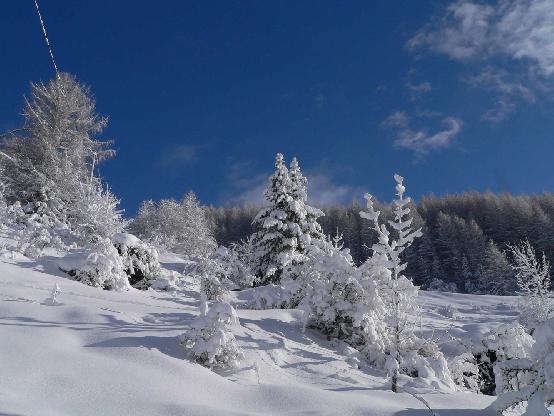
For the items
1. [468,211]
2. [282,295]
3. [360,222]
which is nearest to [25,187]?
[282,295]

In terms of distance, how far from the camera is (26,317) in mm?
6430

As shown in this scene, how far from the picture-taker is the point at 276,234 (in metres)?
20.3

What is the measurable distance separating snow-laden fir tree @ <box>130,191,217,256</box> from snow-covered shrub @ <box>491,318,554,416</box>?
4199cm

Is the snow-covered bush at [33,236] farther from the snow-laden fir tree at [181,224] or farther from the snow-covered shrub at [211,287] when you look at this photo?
the snow-laden fir tree at [181,224]

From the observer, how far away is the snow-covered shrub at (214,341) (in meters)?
6.21

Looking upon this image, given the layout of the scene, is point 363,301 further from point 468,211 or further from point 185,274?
point 468,211

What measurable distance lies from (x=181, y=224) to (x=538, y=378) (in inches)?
1855

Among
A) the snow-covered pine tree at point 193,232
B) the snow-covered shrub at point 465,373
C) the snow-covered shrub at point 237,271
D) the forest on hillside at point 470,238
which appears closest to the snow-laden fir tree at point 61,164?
the snow-covered shrub at point 237,271

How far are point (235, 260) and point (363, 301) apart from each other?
1089 centimetres

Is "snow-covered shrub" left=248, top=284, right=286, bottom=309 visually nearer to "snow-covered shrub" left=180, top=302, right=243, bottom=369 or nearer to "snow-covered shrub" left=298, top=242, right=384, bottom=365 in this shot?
"snow-covered shrub" left=298, top=242, right=384, bottom=365

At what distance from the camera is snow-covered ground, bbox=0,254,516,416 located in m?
4.42

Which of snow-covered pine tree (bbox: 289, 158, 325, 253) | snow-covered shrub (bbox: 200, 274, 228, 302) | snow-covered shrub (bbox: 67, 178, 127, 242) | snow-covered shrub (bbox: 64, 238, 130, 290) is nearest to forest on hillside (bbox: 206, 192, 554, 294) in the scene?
snow-covered pine tree (bbox: 289, 158, 325, 253)

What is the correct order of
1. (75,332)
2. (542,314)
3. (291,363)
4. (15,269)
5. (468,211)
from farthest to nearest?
(468,211) < (542,314) < (15,269) < (291,363) < (75,332)

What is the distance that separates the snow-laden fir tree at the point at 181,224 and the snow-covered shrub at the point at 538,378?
41994 mm
